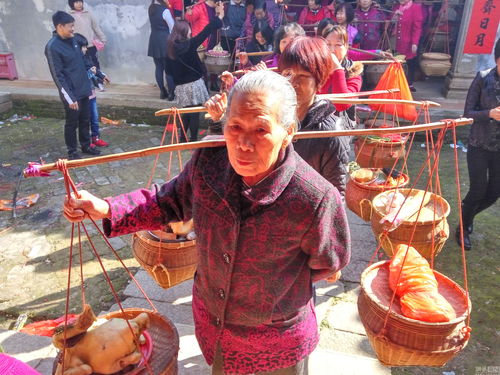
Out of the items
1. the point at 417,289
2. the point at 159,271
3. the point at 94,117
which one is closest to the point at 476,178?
the point at 417,289

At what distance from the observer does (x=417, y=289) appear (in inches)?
78.1

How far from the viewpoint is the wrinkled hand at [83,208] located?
145cm

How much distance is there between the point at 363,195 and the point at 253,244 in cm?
208

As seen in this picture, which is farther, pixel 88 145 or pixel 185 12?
pixel 185 12

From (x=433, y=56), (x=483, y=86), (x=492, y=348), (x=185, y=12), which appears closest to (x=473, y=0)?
(x=433, y=56)

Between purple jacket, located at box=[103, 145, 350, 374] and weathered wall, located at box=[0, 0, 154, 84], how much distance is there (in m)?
7.40

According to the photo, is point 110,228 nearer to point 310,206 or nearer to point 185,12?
point 310,206

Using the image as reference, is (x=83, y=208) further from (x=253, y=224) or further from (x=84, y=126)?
(x=84, y=126)

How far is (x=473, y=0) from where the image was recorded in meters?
6.46

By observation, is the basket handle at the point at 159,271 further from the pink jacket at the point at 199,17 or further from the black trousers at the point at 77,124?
the pink jacket at the point at 199,17

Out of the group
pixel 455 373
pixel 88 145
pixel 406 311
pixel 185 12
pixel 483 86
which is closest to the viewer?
pixel 406 311

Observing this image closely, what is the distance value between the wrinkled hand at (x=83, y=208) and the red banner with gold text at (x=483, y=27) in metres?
6.98

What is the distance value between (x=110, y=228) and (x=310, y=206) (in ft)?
2.44

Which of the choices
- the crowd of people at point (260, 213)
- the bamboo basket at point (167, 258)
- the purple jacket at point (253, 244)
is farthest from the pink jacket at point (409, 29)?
the purple jacket at point (253, 244)
